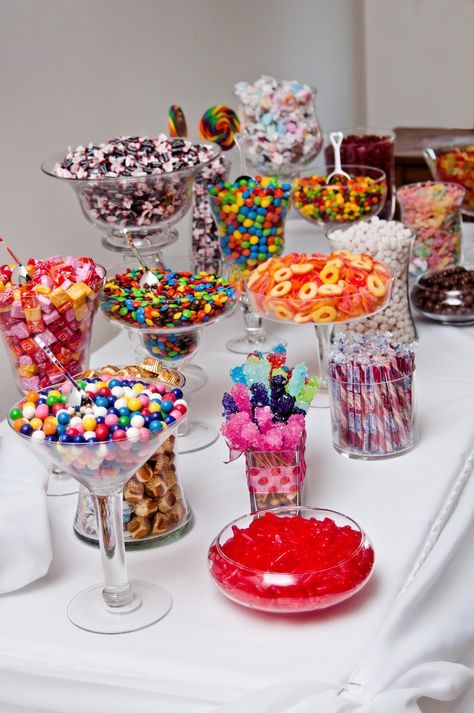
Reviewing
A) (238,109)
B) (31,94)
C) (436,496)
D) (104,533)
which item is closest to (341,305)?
(436,496)

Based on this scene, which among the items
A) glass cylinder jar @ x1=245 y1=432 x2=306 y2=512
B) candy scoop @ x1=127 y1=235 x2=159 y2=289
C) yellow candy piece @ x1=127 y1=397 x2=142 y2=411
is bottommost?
glass cylinder jar @ x1=245 y1=432 x2=306 y2=512

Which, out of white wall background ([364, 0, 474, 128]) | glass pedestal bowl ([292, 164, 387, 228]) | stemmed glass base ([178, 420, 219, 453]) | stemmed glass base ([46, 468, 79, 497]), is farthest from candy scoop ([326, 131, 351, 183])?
white wall background ([364, 0, 474, 128])

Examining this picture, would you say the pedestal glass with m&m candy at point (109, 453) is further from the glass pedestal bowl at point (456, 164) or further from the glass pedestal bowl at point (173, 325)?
the glass pedestal bowl at point (456, 164)

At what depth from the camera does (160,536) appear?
1.24 metres

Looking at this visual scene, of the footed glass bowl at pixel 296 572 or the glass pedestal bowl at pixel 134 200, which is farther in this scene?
the glass pedestal bowl at pixel 134 200

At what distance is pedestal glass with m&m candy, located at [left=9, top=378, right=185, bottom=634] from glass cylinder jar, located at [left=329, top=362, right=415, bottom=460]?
380 mm

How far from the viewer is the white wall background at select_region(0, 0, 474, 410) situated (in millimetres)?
1821

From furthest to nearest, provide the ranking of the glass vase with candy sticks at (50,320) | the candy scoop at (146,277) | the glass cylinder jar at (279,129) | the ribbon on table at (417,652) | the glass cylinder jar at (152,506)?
1. the glass cylinder jar at (279,129)
2. the candy scoop at (146,277)
3. the glass vase with candy sticks at (50,320)
4. the glass cylinder jar at (152,506)
5. the ribbon on table at (417,652)

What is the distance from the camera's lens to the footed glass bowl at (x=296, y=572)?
1.05 m

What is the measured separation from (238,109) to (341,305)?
1182mm

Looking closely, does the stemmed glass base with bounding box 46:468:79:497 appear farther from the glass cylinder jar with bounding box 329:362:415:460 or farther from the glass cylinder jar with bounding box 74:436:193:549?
the glass cylinder jar with bounding box 329:362:415:460

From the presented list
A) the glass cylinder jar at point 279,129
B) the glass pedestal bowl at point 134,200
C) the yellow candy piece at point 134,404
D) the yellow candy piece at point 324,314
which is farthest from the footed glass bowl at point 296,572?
the glass cylinder jar at point 279,129

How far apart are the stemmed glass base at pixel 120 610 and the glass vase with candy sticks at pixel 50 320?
27 cm

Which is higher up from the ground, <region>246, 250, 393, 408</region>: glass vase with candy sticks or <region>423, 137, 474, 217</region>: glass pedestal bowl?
<region>246, 250, 393, 408</region>: glass vase with candy sticks
